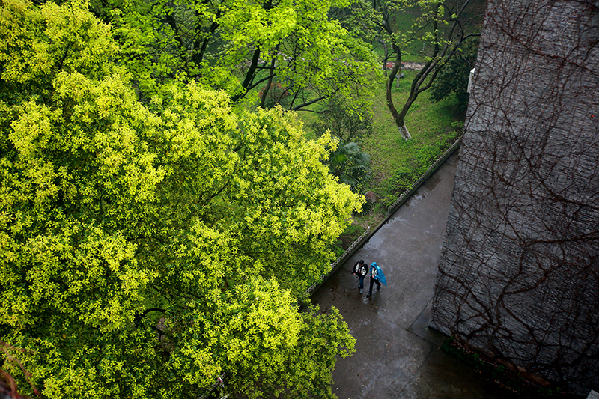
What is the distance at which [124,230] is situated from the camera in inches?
364

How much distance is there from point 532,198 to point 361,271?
673 cm

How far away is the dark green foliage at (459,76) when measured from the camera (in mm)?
25312

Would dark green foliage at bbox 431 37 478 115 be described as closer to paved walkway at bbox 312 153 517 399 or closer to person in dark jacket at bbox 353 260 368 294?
paved walkway at bbox 312 153 517 399

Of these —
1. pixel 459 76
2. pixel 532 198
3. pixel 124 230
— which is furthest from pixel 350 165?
pixel 124 230

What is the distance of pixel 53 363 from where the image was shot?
7906 millimetres

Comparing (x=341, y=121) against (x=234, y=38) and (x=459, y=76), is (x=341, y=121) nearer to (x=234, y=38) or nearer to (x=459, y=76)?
(x=234, y=38)

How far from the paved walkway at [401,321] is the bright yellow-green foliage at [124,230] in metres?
3.21

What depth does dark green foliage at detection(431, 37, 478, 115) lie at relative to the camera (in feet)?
83.0

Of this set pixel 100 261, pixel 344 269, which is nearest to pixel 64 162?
pixel 100 261

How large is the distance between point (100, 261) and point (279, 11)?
10.5 m

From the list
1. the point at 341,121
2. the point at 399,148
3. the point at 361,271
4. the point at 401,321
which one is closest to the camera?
the point at 401,321

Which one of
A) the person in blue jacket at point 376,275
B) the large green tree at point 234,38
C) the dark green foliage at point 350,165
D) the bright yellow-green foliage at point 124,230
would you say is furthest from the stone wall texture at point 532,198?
the large green tree at point 234,38

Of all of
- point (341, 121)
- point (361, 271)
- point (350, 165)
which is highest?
point (341, 121)

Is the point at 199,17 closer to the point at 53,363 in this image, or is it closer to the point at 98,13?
the point at 98,13
